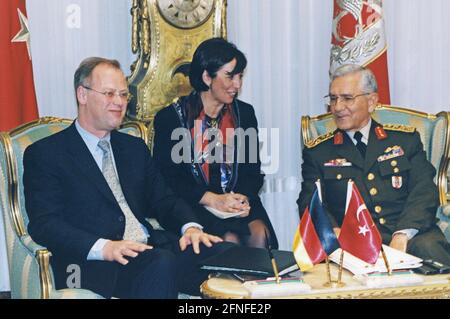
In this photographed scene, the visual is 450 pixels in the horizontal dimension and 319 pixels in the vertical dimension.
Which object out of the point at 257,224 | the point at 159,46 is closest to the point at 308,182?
the point at 257,224

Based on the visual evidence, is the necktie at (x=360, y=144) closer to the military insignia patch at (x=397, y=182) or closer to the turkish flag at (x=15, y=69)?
the military insignia patch at (x=397, y=182)

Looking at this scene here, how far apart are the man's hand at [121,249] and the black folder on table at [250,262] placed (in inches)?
10.3

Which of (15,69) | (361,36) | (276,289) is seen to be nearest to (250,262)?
(276,289)

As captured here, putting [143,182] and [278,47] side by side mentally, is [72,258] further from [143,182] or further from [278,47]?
[278,47]

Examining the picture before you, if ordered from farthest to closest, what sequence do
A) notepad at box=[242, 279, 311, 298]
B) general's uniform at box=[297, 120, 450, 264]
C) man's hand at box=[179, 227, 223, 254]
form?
general's uniform at box=[297, 120, 450, 264] → man's hand at box=[179, 227, 223, 254] → notepad at box=[242, 279, 311, 298]

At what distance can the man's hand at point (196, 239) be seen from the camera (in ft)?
10.9

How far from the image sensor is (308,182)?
386cm

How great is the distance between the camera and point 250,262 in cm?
304

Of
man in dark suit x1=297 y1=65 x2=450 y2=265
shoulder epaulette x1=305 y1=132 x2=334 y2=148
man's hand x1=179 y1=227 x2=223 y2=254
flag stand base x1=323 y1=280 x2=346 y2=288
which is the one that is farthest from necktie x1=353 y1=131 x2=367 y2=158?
flag stand base x1=323 y1=280 x2=346 y2=288

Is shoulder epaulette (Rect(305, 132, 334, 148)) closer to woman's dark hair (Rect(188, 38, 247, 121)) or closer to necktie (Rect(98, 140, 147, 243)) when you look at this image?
woman's dark hair (Rect(188, 38, 247, 121))

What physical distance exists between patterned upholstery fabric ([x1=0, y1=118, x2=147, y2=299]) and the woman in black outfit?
2.06 feet

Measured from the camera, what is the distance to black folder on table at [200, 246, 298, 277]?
297 centimetres

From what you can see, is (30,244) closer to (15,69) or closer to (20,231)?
(20,231)

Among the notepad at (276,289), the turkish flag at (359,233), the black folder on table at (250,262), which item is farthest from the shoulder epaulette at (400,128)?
the notepad at (276,289)
